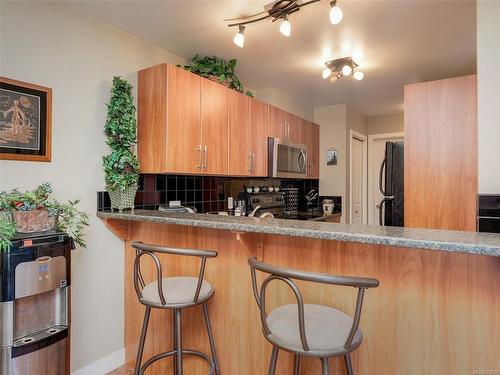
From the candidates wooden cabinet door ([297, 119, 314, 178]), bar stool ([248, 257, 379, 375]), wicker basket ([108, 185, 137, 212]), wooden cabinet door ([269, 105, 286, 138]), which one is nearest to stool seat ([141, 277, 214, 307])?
bar stool ([248, 257, 379, 375])

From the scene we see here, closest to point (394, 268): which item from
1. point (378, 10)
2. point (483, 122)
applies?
point (483, 122)

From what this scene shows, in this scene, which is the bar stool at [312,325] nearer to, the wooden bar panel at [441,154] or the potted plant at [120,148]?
the potted plant at [120,148]

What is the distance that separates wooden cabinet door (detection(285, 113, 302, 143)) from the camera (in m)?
Answer: 3.68

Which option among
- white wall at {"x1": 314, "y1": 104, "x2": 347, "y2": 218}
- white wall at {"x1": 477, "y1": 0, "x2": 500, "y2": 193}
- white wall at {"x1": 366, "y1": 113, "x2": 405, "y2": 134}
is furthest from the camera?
white wall at {"x1": 366, "y1": 113, "x2": 405, "y2": 134}

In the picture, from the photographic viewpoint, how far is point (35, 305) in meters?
1.54

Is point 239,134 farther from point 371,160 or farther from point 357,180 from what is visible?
point 371,160

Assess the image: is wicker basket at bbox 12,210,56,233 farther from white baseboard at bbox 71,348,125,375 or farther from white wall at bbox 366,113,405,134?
white wall at bbox 366,113,405,134

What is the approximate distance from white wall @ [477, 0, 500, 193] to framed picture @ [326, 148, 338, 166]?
2733 mm

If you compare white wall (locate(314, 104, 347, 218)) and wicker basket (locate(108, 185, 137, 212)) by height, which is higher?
white wall (locate(314, 104, 347, 218))

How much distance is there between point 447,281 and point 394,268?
0.20 metres

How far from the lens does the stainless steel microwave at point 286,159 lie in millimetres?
3338

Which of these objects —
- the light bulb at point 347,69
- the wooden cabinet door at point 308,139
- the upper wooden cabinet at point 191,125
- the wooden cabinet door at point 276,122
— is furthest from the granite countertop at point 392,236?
the wooden cabinet door at point 308,139

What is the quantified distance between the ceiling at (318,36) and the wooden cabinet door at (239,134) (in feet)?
1.17

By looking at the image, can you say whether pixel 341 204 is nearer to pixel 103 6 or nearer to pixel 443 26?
pixel 443 26
